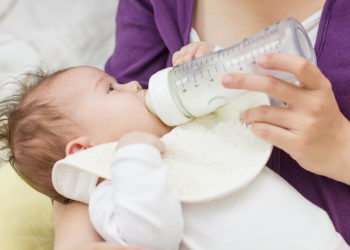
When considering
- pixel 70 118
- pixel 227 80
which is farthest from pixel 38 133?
pixel 227 80

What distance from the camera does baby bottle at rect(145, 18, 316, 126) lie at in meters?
0.83

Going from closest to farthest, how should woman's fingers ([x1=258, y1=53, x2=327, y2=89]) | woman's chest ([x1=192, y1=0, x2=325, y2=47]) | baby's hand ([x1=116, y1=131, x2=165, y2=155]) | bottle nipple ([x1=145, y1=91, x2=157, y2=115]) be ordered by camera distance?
woman's fingers ([x1=258, y1=53, x2=327, y2=89]) → baby's hand ([x1=116, y1=131, x2=165, y2=155]) → bottle nipple ([x1=145, y1=91, x2=157, y2=115]) → woman's chest ([x1=192, y1=0, x2=325, y2=47])

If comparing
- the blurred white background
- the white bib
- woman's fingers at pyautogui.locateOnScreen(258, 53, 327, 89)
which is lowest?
the blurred white background

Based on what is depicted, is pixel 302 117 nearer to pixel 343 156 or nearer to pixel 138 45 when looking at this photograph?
pixel 343 156

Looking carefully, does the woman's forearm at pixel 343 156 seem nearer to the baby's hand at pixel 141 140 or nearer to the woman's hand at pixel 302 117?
the woman's hand at pixel 302 117

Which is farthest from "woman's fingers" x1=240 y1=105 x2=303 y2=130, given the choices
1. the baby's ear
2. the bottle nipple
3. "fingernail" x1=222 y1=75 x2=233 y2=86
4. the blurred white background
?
the blurred white background

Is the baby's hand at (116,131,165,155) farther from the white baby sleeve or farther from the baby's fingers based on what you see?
the baby's fingers

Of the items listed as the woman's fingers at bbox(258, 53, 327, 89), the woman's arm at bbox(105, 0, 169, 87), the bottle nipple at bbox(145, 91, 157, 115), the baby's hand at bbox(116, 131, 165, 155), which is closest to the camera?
the woman's fingers at bbox(258, 53, 327, 89)

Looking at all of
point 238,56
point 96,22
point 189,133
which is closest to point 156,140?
point 189,133

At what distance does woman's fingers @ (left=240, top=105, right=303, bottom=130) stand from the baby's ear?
0.35 m

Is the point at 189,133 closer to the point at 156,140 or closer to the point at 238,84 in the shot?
the point at 156,140

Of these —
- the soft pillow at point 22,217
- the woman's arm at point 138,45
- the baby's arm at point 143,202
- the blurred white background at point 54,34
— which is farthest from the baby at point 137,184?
the blurred white background at point 54,34

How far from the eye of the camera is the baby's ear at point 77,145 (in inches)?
38.9

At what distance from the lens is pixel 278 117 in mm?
847
